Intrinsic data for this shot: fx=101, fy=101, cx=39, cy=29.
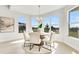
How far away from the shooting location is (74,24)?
531 cm

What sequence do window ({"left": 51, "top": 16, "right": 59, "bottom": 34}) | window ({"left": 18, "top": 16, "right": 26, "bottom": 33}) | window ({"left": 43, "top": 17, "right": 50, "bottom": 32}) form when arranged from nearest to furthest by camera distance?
window ({"left": 43, "top": 17, "right": 50, "bottom": 32})
window ({"left": 51, "top": 16, "right": 59, "bottom": 34})
window ({"left": 18, "top": 16, "right": 26, "bottom": 33})

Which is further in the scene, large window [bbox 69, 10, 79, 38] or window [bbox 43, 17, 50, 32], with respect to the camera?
window [bbox 43, 17, 50, 32]

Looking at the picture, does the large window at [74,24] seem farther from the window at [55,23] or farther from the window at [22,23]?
the window at [22,23]

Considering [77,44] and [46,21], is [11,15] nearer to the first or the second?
Answer: [46,21]

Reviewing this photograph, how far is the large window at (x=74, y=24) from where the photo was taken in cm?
497

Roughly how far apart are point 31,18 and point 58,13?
71.0 inches

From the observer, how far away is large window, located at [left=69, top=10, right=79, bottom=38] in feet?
16.3

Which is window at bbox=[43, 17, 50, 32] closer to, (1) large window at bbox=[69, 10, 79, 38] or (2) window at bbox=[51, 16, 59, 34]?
(2) window at bbox=[51, 16, 59, 34]

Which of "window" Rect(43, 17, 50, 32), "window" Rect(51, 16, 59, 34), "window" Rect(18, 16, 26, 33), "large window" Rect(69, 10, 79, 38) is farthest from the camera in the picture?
"window" Rect(18, 16, 26, 33)

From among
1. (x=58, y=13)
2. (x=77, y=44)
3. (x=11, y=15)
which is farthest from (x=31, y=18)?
(x=77, y=44)

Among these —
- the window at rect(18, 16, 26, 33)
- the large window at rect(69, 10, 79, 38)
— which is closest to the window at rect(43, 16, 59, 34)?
the large window at rect(69, 10, 79, 38)

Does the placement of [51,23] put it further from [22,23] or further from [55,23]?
[22,23]
